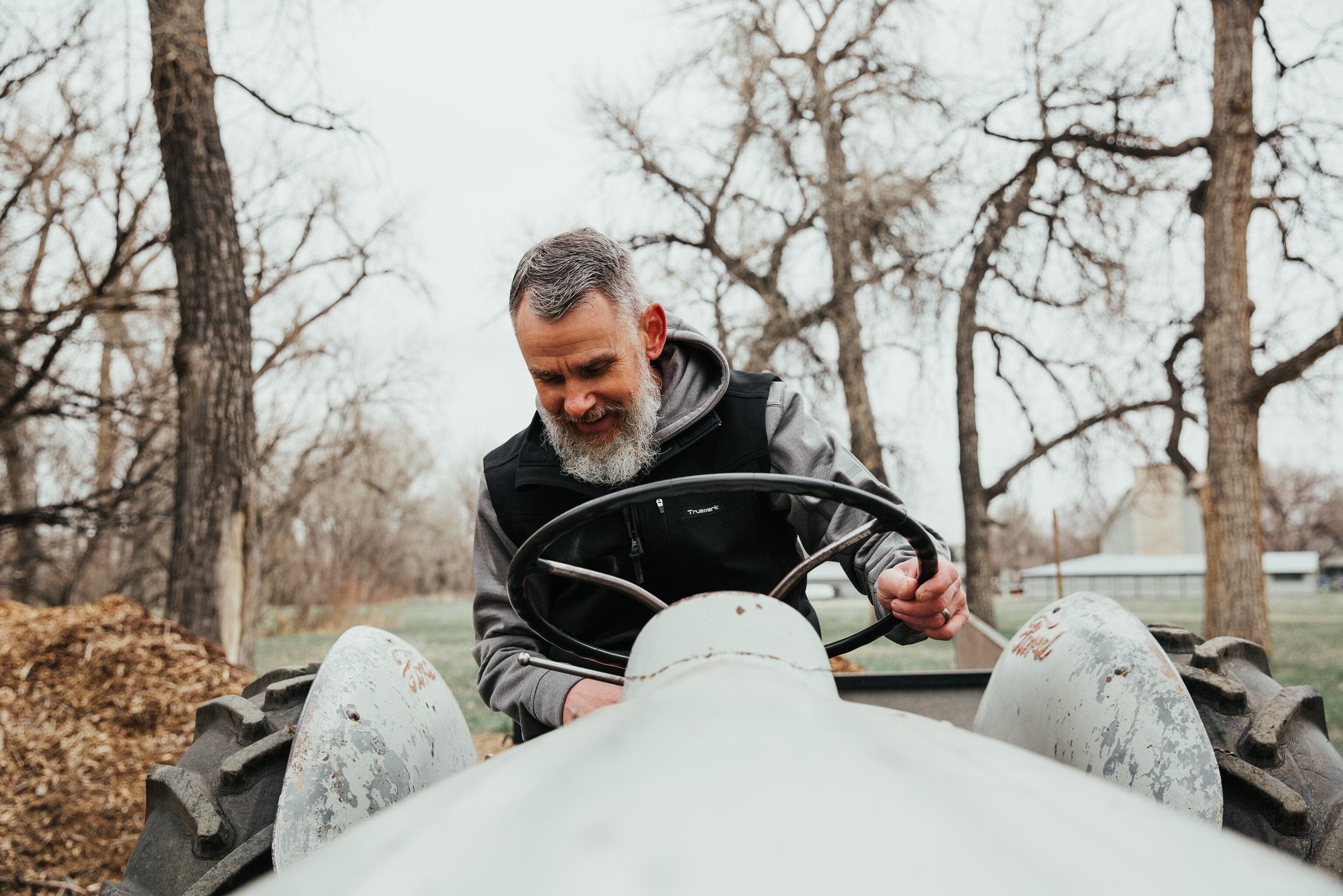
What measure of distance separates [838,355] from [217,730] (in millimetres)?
9747

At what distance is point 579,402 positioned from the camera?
6.73 feet

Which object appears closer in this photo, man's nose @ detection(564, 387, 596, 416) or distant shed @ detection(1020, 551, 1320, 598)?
man's nose @ detection(564, 387, 596, 416)

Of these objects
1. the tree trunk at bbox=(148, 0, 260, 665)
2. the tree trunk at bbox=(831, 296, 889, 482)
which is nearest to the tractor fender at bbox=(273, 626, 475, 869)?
the tree trunk at bbox=(148, 0, 260, 665)

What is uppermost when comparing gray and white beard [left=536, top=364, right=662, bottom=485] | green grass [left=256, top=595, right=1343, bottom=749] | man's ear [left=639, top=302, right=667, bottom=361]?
man's ear [left=639, top=302, right=667, bottom=361]

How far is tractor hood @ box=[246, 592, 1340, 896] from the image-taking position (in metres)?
0.55

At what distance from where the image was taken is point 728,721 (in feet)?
2.34

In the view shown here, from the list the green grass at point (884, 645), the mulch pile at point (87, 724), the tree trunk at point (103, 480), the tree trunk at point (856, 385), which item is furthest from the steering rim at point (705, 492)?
Answer: the tree trunk at point (103, 480)

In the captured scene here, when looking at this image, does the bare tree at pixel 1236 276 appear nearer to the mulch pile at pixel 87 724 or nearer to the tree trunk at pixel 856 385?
the tree trunk at pixel 856 385

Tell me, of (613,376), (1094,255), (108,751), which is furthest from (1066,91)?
(108,751)

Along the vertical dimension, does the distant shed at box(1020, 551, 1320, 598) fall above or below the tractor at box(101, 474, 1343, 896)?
below

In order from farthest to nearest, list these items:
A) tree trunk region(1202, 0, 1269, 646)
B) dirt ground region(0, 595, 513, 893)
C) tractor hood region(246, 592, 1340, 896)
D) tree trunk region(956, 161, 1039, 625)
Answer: tree trunk region(956, 161, 1039, 625)
tree trunk region(1202, 0, 1269, 646)
dirt ground region(0, 595, 513, 893)
tractor hood region(246, 592, 1340, 896)

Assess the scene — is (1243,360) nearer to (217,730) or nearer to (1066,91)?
(1066,91)

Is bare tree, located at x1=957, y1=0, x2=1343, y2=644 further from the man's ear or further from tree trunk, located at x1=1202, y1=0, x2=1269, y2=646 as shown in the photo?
the man's ear

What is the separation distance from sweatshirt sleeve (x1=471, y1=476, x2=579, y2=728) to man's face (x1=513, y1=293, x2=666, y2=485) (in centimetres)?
29
